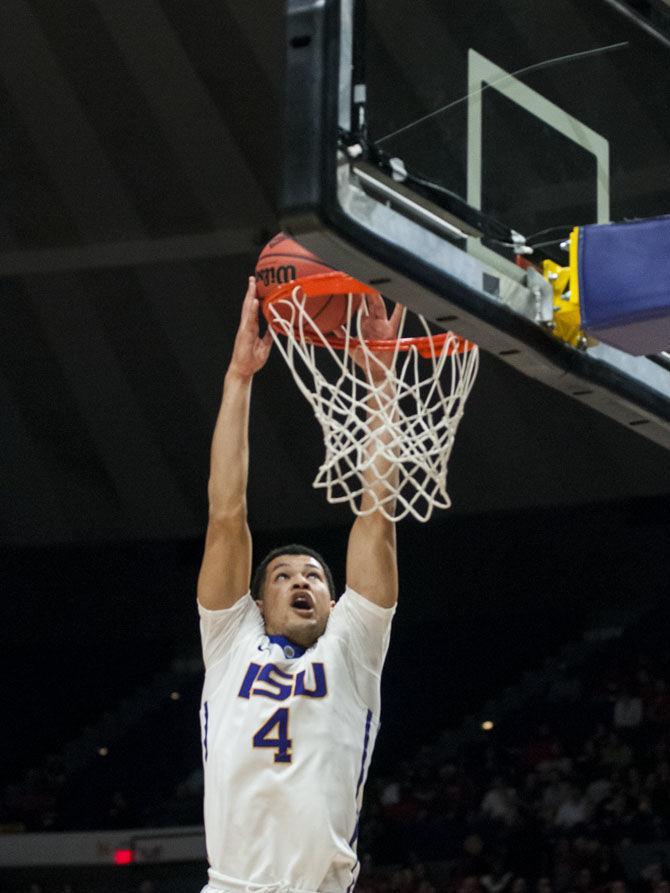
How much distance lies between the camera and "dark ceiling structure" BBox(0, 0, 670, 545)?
9.18 m

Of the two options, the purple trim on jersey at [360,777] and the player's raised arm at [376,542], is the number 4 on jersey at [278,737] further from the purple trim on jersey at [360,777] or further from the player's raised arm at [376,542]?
the player's raised arm at [376,542]

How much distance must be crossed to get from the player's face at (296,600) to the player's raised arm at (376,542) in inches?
4.8

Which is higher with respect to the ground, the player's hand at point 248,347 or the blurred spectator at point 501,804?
the blurred spectator at point 501,804

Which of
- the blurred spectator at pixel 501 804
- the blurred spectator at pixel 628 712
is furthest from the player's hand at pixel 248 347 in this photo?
the blurred spectator at pixel 628 712

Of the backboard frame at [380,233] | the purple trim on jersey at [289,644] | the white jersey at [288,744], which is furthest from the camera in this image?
the purple trim on jersey at [289,644]

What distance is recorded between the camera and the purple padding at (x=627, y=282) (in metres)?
3.97

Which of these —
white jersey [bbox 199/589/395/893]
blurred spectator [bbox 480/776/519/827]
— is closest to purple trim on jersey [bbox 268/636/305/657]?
white jersey [bbox 199/589/395/893]

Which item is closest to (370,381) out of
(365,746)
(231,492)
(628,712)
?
(231,492)

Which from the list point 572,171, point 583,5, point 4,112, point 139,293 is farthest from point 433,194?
point 139,293

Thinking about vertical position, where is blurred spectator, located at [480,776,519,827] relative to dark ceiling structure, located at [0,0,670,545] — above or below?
below

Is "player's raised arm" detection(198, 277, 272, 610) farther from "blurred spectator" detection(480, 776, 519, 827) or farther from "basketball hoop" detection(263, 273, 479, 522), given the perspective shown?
"blurred spectator" detection(480, 776, 519, 827)

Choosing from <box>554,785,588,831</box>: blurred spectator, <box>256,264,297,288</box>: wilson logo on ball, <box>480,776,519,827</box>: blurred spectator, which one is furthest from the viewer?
<box>480,776,519,827</box>: blurred spectator

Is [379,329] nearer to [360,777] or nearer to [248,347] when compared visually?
[248,347]

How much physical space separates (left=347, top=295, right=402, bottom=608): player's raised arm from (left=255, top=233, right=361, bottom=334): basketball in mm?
144
